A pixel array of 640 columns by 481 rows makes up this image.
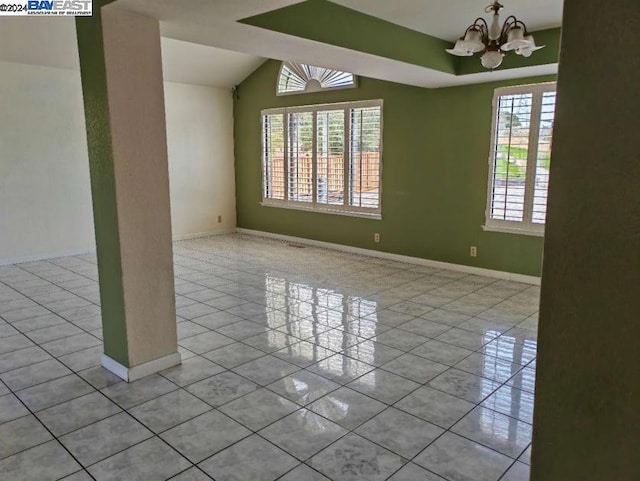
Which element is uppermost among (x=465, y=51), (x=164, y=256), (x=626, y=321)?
(x=465, y=51)

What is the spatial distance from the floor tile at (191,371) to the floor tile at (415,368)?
114cm

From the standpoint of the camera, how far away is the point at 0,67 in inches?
218

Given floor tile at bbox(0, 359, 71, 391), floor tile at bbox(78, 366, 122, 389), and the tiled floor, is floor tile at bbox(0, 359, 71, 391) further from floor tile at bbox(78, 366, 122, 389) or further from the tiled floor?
floor tile at bbox(78, 366, 122, 389)

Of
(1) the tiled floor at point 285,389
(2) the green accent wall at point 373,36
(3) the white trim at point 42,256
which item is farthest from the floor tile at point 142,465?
(3) the white trim at point 42,256

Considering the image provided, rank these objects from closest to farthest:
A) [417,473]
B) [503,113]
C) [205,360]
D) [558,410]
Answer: [558,410], [417,473], [205,360], [503,113]

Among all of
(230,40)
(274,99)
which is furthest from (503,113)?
(274,99)

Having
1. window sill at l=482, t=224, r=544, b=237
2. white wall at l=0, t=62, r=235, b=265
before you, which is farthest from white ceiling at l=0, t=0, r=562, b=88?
window sill at l=482, t=224, r=544, b=237

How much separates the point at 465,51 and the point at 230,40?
1630 millimetres

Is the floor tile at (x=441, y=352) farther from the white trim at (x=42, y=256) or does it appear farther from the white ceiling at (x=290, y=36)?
the white trim at (x=42, y=256)

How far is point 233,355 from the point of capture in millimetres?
3293

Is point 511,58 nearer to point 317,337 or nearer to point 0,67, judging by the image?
point 317,337

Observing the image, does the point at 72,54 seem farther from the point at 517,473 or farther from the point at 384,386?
the point at 517,473

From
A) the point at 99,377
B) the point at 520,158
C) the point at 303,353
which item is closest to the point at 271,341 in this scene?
the point at 303,353

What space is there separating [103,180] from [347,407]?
6.43 ft
